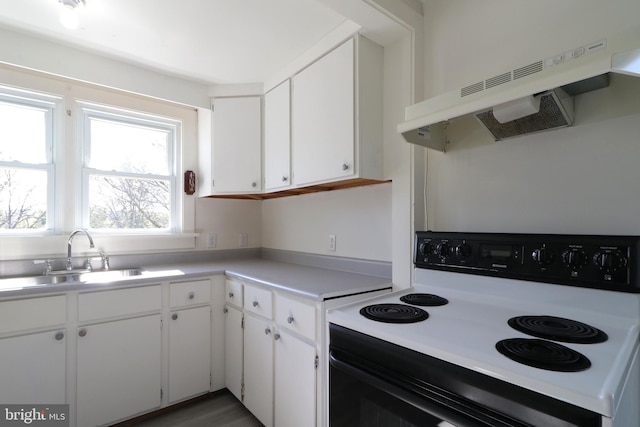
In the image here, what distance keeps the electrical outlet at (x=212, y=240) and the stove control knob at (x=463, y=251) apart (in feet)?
6.82

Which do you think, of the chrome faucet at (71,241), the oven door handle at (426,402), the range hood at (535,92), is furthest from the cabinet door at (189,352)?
the range hood at (535,92)

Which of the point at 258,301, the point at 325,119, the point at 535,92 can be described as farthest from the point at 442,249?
the point at 258,301

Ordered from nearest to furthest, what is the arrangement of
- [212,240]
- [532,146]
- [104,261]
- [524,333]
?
[524,333], [532,146], [104,261], [212,240]

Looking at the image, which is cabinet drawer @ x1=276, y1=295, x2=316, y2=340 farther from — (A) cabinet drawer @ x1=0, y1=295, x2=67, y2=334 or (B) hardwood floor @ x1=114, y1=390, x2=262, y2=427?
(A) cabinet drawer @ x1=0, y1=295, x2=67, y2=334

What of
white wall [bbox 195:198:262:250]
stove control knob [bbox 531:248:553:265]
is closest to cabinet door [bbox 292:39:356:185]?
stove control knob [bbox 531:248:553:265]

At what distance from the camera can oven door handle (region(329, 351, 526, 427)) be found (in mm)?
669

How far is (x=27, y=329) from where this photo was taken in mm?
1562

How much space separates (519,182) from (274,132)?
1516mm

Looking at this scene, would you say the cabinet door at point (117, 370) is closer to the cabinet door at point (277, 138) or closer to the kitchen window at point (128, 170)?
the kitchen window at point (128, 170)

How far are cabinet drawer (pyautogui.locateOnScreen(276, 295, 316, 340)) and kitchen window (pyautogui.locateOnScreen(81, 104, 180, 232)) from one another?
1469 mm

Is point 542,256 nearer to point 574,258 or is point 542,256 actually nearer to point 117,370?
point 574,258

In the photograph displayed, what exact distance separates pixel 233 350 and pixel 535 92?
6.90 ft

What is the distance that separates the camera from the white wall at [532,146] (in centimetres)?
105

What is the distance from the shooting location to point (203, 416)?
1933mm
